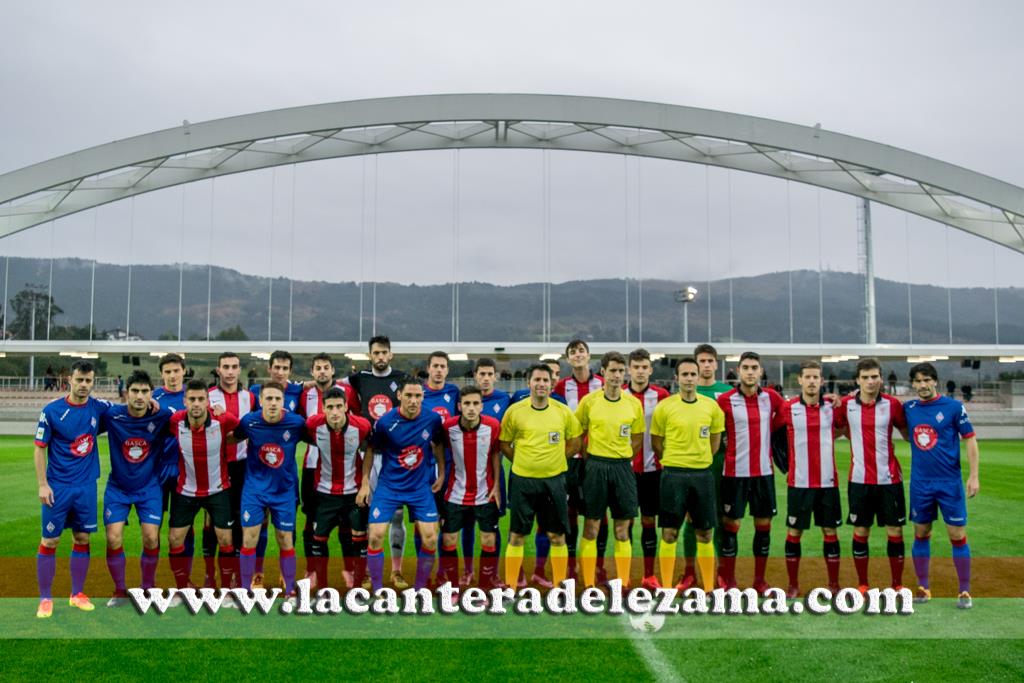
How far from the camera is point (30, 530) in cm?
878

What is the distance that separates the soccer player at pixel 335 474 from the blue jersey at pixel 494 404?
1178mm

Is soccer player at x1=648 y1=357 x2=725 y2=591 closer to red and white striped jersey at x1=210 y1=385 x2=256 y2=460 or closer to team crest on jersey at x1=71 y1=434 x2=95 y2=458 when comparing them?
red and white striped jersey at x1=210 y1=385 x2=256 y2=460

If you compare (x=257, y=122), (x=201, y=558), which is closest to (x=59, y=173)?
(x=257, y=122)

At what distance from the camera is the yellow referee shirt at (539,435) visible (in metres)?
5.72

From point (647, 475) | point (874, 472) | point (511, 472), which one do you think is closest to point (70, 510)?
point (511, 472)

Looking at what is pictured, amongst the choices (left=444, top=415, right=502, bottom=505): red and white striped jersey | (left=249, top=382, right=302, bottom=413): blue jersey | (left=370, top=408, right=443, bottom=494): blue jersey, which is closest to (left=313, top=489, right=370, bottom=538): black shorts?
(left=370, top=408, right=443, bottom=494): blue jersey

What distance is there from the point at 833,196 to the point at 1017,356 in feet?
37.7

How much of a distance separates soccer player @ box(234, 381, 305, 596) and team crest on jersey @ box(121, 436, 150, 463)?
0.71 metres

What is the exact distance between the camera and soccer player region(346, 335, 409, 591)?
257 inches

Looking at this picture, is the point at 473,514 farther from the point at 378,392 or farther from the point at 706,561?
the point at 706,561

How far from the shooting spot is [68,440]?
5559 mm

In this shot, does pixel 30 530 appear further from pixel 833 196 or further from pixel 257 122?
pixel 833 196

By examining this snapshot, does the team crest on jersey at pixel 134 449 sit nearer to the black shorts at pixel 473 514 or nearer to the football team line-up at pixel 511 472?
the football team line-up at pixel 511 472

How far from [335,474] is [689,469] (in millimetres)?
2803
